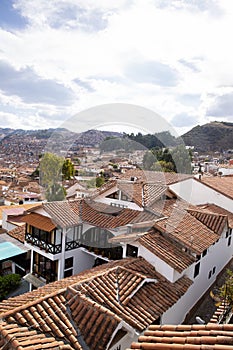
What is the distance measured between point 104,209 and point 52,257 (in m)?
2.80

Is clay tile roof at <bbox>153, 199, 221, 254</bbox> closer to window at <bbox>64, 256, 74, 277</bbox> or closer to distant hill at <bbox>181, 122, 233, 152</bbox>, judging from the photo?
window at <bbox>64, 256, 74, 277</bbox>

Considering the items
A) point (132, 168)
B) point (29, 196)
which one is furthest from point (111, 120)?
point (29, 196)

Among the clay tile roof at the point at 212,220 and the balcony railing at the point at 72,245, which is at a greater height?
the clay tile roof at the point at 212,220

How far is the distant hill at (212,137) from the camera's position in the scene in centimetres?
7838

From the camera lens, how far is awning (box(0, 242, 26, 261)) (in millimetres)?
13859

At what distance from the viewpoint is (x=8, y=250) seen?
1441 cm

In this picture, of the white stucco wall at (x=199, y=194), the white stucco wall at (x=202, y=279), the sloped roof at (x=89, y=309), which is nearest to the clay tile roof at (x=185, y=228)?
the white stucco wall at (x=202, y=279)

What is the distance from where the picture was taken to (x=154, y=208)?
11.0m

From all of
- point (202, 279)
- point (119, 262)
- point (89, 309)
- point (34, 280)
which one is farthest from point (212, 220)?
point (34, 280)

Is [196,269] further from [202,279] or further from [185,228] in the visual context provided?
[185,228]

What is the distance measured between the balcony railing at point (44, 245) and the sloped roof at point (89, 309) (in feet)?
13.7

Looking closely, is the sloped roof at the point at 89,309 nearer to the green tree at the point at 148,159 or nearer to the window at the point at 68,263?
the green tree at the point at 148,159

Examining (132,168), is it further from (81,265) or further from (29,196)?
(29,196)

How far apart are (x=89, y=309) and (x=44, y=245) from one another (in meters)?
6.32
